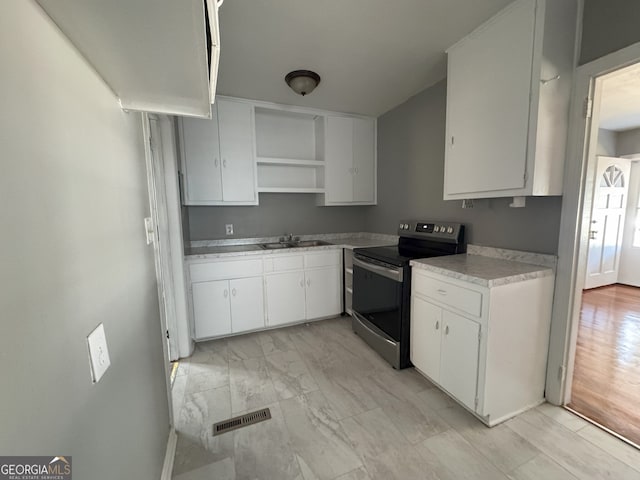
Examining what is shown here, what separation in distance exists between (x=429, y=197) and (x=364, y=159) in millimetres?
1141

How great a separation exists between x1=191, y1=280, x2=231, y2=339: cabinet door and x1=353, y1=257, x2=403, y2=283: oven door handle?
141 cm

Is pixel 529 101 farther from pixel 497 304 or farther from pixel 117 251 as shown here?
pixel 117 251

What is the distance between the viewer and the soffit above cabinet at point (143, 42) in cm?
56

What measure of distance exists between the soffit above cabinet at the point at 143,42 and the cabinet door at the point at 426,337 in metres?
1.90

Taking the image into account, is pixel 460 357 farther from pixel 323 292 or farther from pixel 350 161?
pixel 350 161

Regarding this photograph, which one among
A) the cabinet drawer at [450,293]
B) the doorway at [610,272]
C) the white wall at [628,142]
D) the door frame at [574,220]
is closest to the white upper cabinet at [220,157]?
the cabinet drawer at [450,293]

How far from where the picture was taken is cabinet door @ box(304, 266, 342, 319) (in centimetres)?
312

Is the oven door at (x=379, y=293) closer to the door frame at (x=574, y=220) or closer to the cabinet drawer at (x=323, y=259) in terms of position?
the cabinet drawer at (x=323, y=259)

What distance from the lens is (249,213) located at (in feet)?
10.8

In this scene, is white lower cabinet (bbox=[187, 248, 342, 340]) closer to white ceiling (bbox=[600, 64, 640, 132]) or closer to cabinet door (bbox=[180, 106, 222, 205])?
cabinet door (bbox=[180, 106, 222, 205])

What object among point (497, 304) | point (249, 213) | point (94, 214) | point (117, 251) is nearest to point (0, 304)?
point (94, 214)

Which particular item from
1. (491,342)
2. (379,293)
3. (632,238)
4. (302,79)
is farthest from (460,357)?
(632,238)

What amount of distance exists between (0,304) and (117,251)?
56 centimetres

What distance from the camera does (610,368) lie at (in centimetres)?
215
